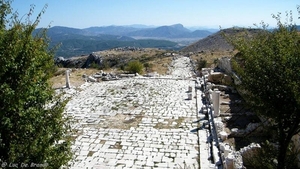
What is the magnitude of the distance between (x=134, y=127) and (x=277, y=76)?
780 centimetres

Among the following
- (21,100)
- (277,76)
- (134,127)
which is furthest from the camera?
(134,127)

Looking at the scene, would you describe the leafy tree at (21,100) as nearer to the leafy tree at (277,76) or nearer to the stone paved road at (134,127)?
the stone paved road at (134,127)

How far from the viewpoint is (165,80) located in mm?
22656

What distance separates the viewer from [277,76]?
6133 millimetres

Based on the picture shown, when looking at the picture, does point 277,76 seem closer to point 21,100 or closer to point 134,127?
point 21,100

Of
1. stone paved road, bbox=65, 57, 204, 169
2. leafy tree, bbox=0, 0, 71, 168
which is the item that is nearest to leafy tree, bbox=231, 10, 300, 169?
stone paved road, bbox=65, 57, 204, 169

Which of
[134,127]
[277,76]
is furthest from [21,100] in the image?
[134,127]

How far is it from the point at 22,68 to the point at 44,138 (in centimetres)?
161

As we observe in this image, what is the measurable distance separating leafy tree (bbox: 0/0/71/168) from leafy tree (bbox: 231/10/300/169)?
4.99 m

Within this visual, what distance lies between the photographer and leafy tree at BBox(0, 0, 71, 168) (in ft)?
17.1

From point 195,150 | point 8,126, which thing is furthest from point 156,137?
point 8,126

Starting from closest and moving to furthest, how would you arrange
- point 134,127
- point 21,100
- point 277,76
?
point 21,100 → point 277,76 → point 134,127

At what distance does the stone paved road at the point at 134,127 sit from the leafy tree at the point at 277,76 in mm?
3712

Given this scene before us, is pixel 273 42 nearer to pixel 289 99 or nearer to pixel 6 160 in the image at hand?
pixel 289 99
